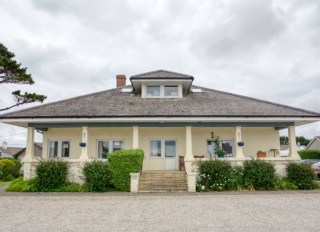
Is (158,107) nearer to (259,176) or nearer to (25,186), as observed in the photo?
(259,176)

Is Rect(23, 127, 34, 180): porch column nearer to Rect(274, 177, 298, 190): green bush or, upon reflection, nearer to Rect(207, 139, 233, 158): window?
Rect(207, 139, 233, 158): window

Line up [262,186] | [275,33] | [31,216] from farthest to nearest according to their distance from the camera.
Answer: [275,33] < [262,186] < [31,216]

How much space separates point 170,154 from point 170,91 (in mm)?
4720

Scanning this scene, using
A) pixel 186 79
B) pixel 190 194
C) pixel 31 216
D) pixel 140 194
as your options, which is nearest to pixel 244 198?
pixel 190 194

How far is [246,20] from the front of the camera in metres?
15.2

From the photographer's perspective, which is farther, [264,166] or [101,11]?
[264,166]

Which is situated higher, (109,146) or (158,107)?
(158,107)

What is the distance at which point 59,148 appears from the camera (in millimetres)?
17828

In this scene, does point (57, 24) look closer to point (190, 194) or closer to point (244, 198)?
point (190, 194)

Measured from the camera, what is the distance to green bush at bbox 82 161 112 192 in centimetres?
1332

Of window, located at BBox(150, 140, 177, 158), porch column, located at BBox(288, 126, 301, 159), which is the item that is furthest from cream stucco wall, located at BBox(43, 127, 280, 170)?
porch column, located at BBox(288, 126, 301, 159)

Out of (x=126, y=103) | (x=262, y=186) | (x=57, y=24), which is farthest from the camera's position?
(x=126, y=103)

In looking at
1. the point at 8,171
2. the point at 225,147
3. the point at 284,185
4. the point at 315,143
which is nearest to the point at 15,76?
the point at 8,171

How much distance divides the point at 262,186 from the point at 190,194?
4.02 metres
